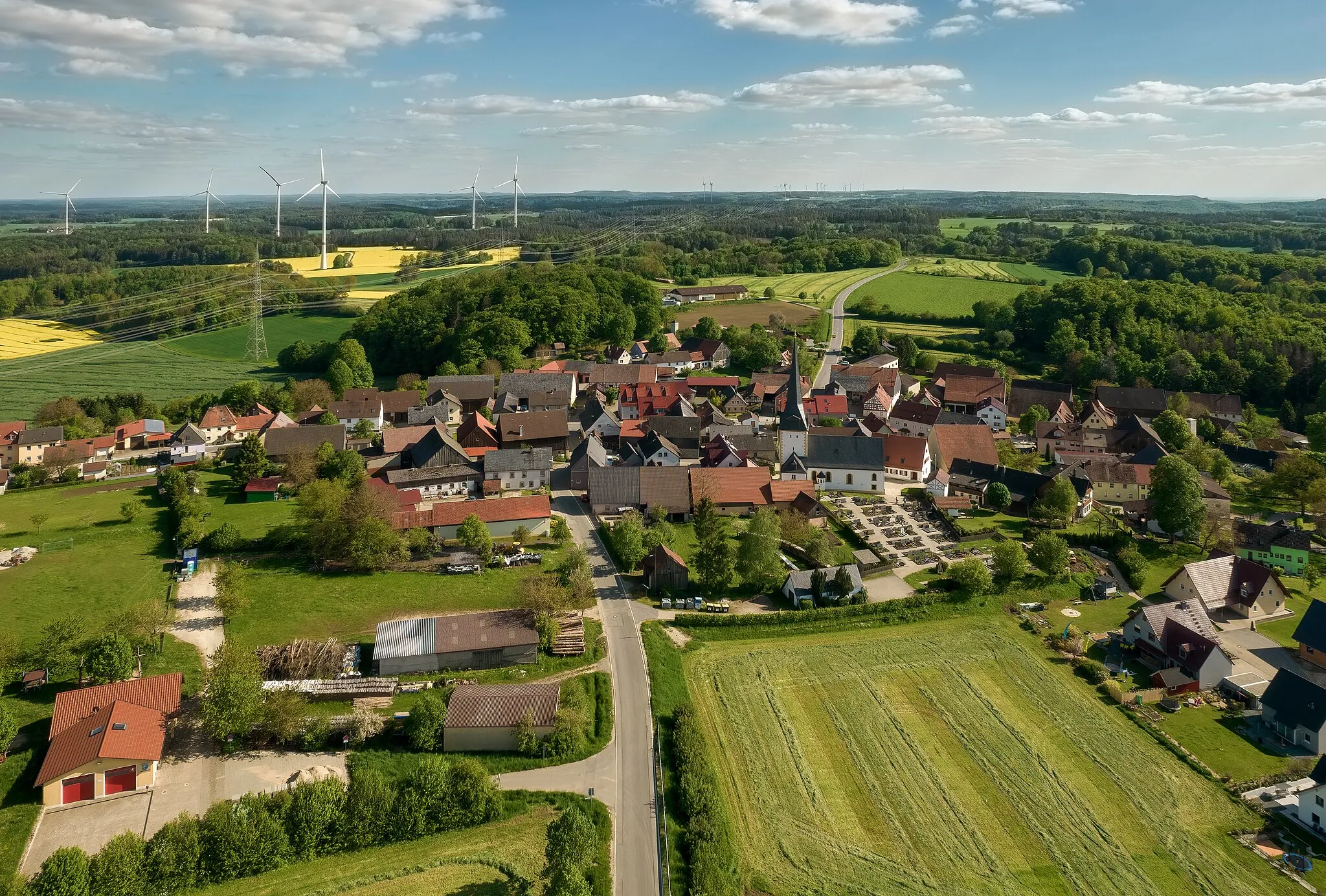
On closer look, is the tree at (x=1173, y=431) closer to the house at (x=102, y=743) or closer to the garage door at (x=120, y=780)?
the house at (x=102, y=743)

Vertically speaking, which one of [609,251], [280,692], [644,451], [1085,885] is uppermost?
[609,251]

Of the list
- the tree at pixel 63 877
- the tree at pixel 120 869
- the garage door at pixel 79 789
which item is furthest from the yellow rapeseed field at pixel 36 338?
the tree at pixel 120 869

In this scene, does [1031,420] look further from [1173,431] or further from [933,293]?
[933,293]

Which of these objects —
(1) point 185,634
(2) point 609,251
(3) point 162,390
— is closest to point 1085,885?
(1) point 185,634

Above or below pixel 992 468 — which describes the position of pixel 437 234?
above

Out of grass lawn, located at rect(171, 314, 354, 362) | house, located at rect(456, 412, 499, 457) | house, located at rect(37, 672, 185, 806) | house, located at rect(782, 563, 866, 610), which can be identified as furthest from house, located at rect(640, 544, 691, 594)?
grass lawn, located at rect(171, 314, 354, 362)

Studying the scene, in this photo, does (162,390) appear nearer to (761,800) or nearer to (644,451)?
(644,451)

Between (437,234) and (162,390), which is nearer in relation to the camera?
(162,390)
